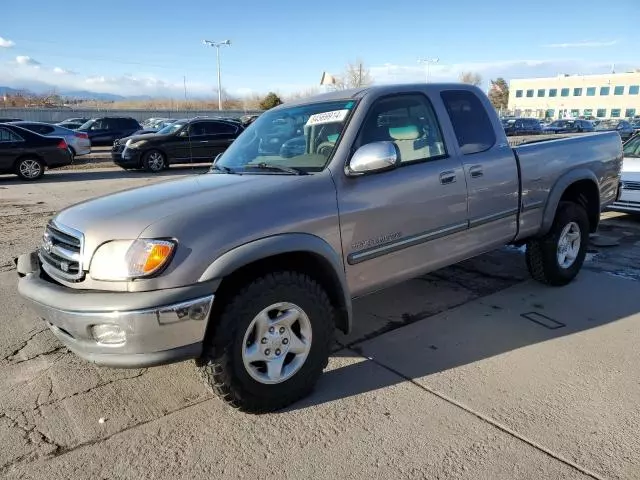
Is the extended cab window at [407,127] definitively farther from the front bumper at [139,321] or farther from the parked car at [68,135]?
the parked car at [68,135]

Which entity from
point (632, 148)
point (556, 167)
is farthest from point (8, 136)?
point (632, 148)

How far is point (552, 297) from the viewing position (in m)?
4.75

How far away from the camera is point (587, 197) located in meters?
5.30

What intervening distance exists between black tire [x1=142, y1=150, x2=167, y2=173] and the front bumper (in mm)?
14652

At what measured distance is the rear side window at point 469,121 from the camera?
4051 millimetres

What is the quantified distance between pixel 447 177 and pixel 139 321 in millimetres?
2390

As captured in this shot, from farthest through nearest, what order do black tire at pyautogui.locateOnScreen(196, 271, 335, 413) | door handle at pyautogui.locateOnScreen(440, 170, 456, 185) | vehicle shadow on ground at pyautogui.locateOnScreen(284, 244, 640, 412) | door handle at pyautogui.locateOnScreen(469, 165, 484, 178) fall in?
1. door handle at pyautogui.locateOnScreen(469, 165, 484, 178)
2. door handle at pyautogui.locateOnScreen(440, 170, 456, 185)
3. vehicle shadow on ground at pyautogui.locateOnScreen(284, 244, 640, 412)
4. black tire at pyautogui.locateOnScreen(196, 271, 335, 413)

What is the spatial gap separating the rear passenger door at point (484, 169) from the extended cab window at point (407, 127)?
22 centimetres

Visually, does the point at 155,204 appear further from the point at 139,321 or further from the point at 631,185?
the point at 631,185

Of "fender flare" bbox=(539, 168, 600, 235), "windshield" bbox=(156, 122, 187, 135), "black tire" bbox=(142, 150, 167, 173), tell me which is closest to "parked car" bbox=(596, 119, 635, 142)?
"windshield" bbox=(156, 122, 187, 135)

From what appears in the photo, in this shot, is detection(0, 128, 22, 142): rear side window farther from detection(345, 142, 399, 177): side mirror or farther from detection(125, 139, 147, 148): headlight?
detection(345, 142, 399, 177): side mirror

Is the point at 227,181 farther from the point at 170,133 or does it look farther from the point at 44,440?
the point at 170,133

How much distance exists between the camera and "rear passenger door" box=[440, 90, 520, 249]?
401 centimetres

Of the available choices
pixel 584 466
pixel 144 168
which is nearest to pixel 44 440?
pixel 584 466
